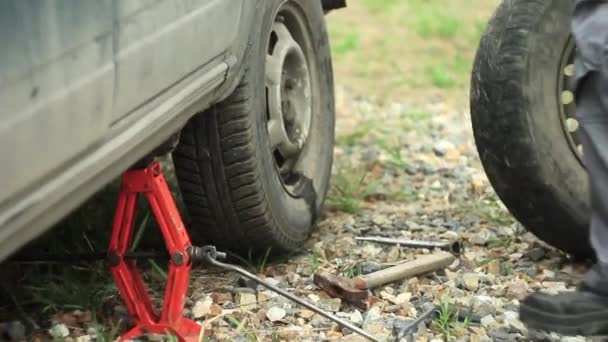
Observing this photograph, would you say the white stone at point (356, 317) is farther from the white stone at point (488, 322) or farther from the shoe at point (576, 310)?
the shoe at point (576, 310)

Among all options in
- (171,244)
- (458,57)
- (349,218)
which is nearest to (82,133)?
(171,244)

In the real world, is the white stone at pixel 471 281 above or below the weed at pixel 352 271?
below

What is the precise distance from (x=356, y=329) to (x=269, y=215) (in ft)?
2.27

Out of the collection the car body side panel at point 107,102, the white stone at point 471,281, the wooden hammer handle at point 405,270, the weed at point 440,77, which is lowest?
the white stone at point 471,281

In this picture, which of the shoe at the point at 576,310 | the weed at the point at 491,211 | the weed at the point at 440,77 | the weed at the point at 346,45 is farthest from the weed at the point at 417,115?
the shoe at the point at 576,310

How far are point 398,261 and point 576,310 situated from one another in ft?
3.08

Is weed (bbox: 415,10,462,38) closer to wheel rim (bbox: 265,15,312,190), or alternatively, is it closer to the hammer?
wheel rim (bbox: 265,15,312,190)

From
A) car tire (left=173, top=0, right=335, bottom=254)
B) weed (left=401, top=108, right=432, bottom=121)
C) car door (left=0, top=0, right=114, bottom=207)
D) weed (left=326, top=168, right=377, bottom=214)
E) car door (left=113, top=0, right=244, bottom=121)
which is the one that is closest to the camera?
car door (left=0, top=0, right=114, bottom=207)

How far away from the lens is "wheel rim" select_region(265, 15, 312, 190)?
12.3ft

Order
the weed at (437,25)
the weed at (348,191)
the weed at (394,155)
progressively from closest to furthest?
the weed at (348,191) < the weed at (394,155) < the weed at (437,25)

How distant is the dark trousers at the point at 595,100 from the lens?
2.99 meters

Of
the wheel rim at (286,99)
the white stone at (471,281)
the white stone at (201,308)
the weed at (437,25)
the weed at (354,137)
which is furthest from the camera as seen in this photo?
the weed at (437,25)

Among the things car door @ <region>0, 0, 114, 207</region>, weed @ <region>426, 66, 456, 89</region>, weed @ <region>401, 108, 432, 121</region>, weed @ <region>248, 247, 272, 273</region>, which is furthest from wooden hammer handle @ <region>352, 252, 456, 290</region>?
weed @ <region>426, 66, 456, 89</region>

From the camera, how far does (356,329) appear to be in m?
Result: 3.10
